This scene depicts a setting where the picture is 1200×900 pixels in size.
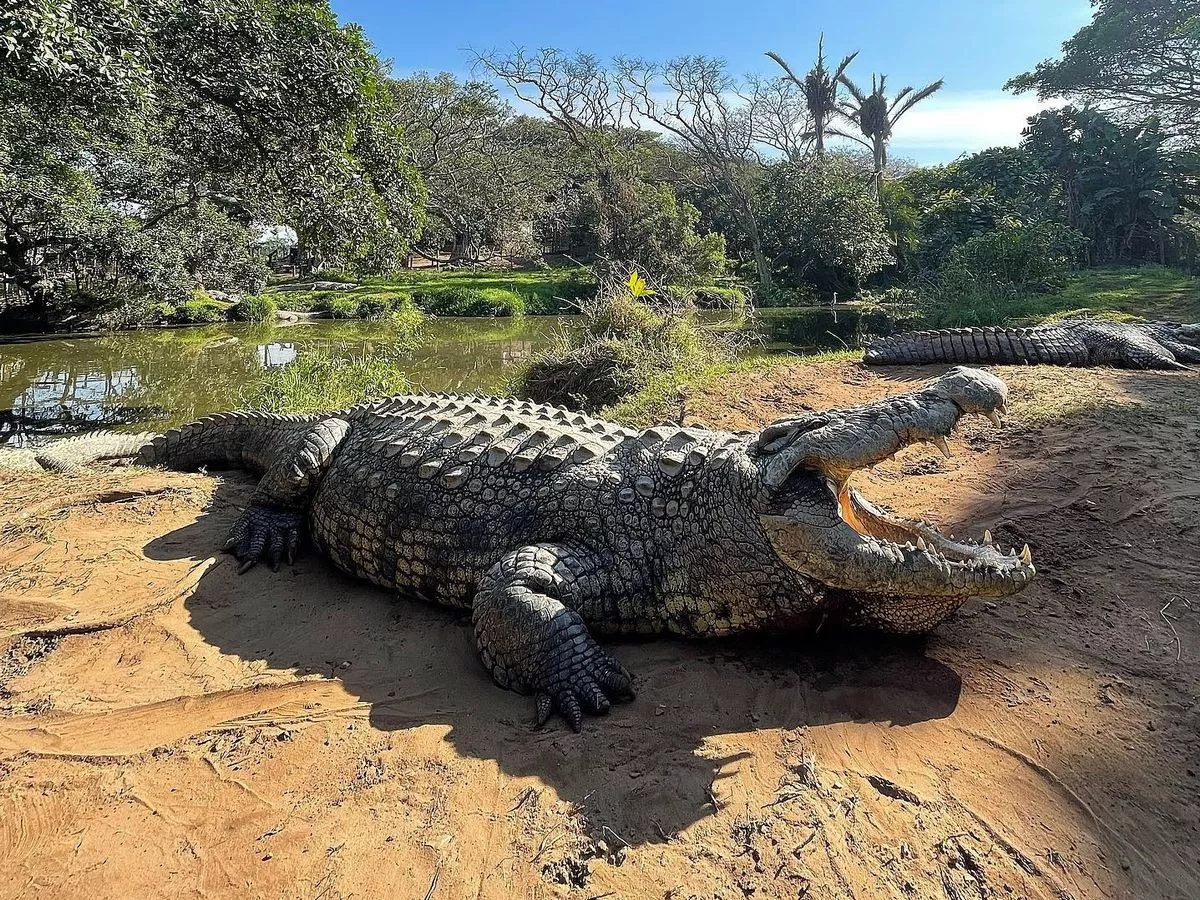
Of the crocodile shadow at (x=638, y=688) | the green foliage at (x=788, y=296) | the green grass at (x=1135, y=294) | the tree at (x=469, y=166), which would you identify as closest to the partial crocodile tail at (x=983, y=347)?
the green grass at (x=1135, y=294)

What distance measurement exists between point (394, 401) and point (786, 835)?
12.1 ft

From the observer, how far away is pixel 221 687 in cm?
297

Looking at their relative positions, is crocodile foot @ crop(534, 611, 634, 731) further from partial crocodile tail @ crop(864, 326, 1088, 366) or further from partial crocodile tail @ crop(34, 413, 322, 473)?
partial crocodile tail @ crop(864, 326, 1088, 366)

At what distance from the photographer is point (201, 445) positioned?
5934 millimetres

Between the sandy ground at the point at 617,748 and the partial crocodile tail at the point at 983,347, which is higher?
the partial crocodile tail at the point at 983,347

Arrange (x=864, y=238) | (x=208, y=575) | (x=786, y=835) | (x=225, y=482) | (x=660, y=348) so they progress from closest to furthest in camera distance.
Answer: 1. (x=786, y=835)
2. (x=208, y=575)
3. (x=225, y=482)
4. (x=660, y=348)
5. (x=864, y=238)

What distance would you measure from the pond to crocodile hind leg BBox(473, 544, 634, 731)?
7023 millimetres

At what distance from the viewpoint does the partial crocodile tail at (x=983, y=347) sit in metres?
8.98

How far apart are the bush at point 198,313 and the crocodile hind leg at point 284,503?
22085 millimetres

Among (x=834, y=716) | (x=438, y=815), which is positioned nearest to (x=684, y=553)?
(x=834, y=716)

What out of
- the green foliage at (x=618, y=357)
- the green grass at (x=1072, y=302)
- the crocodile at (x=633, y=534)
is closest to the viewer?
the crocodile at (x=633, y=534)

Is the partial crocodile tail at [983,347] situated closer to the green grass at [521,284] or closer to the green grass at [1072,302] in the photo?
the green grass at [1072,302]

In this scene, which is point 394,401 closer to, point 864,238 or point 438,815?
point 438,815

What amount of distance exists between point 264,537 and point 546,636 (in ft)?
8.03
